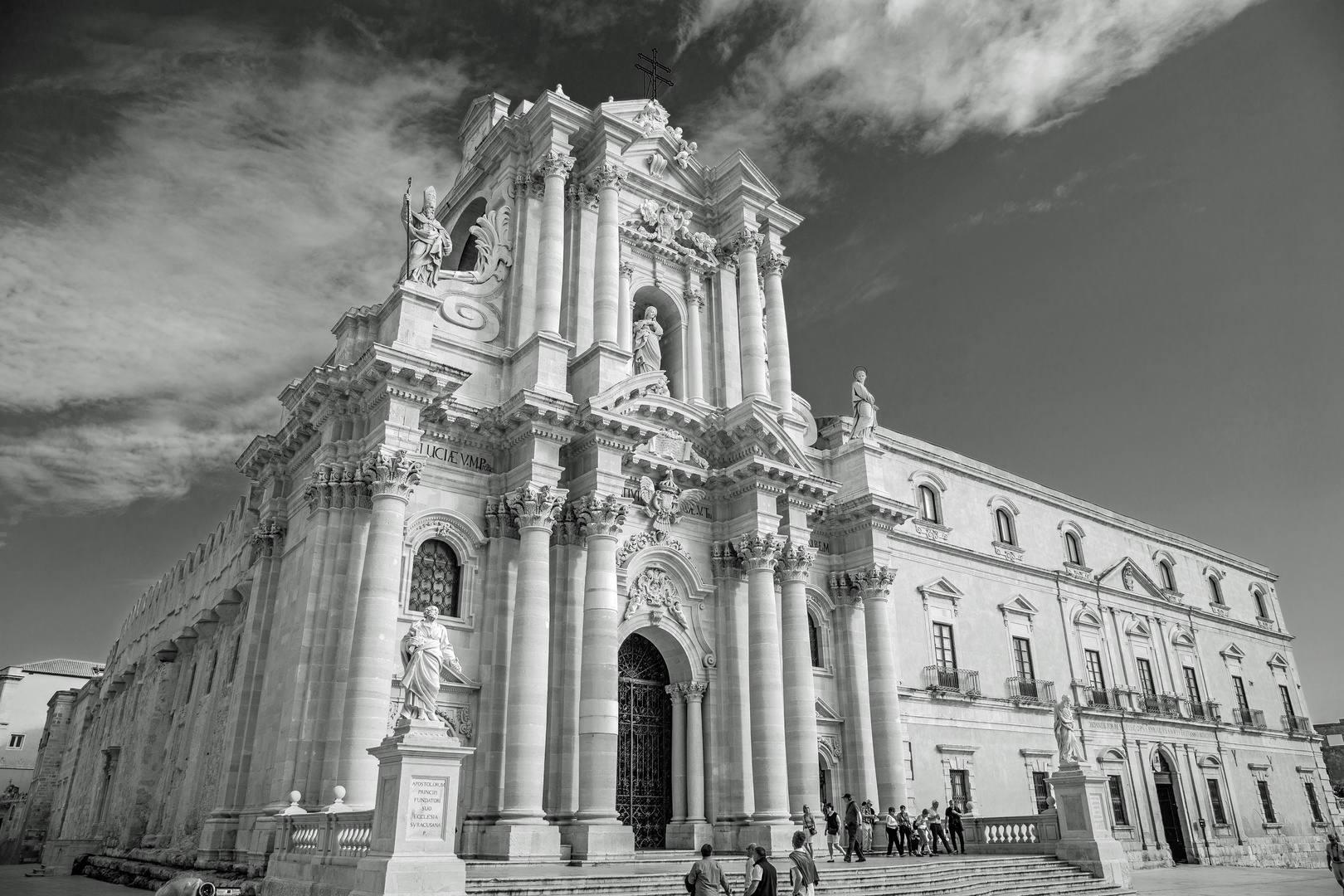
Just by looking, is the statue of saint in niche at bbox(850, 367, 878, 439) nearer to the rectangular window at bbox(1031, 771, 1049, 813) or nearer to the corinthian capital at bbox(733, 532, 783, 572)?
the corinthian capital at bbox(733, 532, 783, 572)

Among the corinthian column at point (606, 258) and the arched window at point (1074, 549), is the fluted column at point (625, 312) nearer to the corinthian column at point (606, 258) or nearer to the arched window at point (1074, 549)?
the corinthian column at point (606, 258)

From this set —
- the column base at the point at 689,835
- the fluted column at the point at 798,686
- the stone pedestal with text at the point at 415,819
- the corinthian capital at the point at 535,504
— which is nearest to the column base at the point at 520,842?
the column base at the point at 689,835

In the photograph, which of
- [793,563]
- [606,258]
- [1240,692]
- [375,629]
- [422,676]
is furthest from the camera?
[1240,692]

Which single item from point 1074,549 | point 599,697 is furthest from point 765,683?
point 1074,549

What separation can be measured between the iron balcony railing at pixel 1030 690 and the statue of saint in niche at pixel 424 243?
22491 mm

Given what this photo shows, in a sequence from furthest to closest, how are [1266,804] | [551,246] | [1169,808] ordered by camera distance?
[1266,804]
[1169,808]
[551,246]

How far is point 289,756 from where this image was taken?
17312mm

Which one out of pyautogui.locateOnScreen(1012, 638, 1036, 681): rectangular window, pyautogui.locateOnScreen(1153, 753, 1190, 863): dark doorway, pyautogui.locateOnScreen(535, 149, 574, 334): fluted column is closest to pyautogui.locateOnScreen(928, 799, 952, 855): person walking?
pyautogui.locateOnScreen(1012, 638, 1036, 681): rectangular window

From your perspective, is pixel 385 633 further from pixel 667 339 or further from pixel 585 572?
pixel 667 339

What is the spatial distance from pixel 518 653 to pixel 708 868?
29.1 ft

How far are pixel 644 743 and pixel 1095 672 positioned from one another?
20530mm

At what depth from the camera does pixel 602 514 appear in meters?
20.8

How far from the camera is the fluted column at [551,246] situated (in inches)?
902

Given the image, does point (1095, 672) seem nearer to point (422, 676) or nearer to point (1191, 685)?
point (1191, 685)
